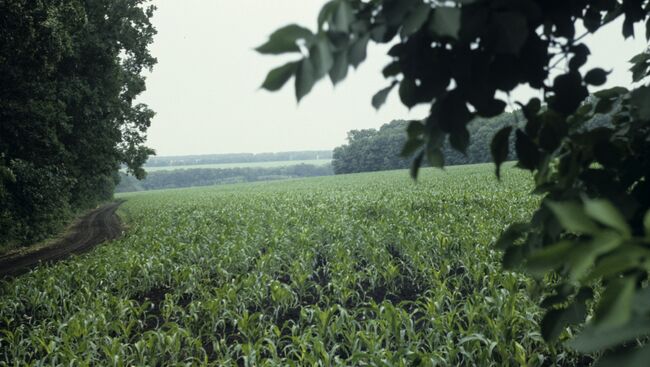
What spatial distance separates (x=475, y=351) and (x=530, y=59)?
13.7ft

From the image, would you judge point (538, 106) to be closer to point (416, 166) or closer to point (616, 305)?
point (416, 166)

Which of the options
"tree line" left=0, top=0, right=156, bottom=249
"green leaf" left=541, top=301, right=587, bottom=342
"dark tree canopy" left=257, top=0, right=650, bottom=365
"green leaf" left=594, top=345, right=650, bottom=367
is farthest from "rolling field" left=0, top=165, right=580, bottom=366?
"tree line" left=0, top=0, right=156, bottom=249

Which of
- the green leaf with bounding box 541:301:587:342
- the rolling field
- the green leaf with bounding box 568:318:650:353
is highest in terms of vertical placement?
the green leaf with bounding box 568:318:650:353

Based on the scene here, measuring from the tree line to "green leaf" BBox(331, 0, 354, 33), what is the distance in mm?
13954

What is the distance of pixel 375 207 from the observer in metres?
16.4

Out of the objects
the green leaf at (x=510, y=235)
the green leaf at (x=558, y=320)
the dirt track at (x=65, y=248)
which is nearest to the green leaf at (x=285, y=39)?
the green leaf at (x=510, y=235)

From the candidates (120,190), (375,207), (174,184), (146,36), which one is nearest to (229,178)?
(174,184)

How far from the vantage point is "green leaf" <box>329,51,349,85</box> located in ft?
3.39

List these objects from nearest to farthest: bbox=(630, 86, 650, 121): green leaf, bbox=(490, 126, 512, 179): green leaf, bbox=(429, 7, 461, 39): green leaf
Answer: bbox=(429, 7, 461, 39): green leaf
bbox=(630, 86, 650, 121): green leaf
bbox=(490, 126, 512, 179): green leaf

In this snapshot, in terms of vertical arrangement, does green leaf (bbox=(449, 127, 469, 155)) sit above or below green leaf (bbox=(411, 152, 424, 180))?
above

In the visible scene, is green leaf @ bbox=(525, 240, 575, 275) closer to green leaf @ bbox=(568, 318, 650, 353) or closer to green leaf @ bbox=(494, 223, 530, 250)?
green leaf @ bbox=(568, 318, 650, 353)

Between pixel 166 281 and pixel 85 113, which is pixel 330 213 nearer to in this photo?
pixel 166 281

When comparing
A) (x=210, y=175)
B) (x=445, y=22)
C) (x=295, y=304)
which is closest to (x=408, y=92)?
(x=445, y=22)

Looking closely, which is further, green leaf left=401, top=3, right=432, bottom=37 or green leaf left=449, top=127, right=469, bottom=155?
green leaf left=449, top=127, right=469, bottom=155
